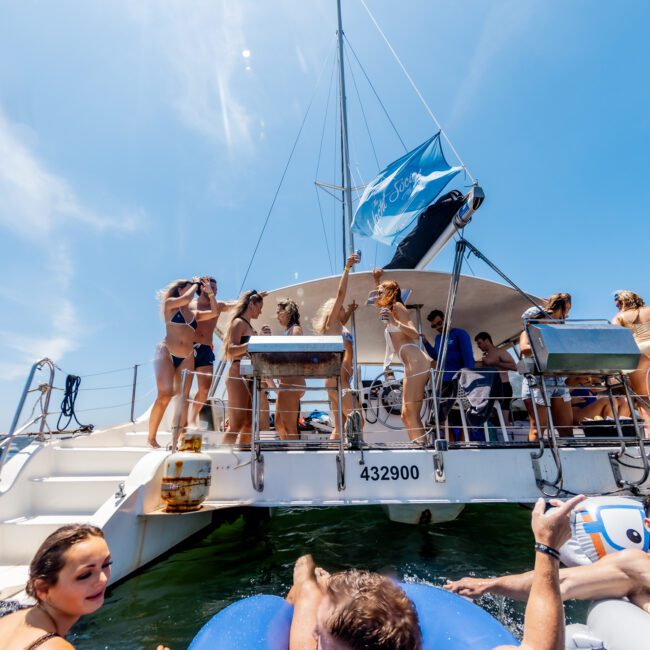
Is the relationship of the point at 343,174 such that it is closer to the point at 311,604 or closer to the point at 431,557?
the point at 431,557

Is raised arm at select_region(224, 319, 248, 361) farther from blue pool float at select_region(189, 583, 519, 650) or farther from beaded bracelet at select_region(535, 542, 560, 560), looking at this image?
beaded bracelet at select_region(535, 542, 560, 560)

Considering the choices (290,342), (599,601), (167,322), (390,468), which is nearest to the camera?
(599,601)

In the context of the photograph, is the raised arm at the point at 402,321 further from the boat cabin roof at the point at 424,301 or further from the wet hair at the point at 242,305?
the wet hair at the point at 242,305

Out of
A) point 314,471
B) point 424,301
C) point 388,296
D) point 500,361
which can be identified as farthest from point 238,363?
point 500,361

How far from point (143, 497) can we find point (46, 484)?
3.65 ft

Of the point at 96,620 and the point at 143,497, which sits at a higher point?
the point at 143,497

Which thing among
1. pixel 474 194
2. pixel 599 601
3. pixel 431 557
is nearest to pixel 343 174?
pixel 474 194

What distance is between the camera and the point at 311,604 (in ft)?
5.31

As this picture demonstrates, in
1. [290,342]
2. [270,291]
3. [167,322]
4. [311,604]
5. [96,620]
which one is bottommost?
[96,620]

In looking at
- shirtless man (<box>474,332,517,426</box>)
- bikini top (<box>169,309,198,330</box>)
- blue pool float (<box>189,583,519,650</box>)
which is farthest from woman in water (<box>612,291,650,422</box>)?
bikini top (<box>169,309,198,330</box>)

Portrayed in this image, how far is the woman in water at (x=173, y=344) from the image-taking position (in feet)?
14.5

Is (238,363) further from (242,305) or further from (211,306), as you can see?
(211,306)

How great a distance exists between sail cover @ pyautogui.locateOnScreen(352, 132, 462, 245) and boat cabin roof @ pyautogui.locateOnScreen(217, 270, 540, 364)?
5.93 ft

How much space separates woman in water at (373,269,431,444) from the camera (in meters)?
3.94
